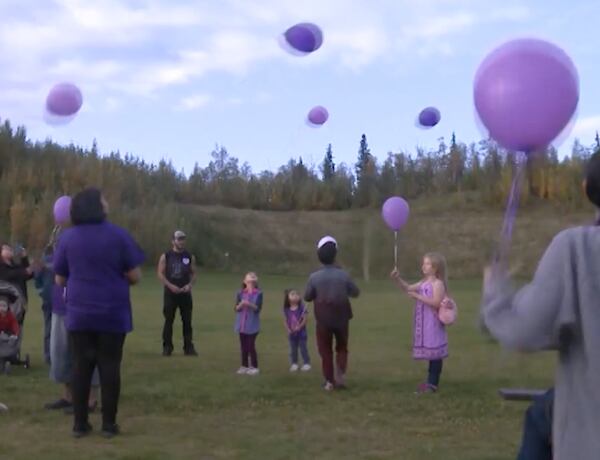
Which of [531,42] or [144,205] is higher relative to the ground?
[144,205]

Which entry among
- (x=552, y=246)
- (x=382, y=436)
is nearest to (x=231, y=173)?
(x=382, y=436)

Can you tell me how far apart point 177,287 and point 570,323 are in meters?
11.5

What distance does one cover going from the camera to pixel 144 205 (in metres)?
53.3

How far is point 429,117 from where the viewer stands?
46.6 feet

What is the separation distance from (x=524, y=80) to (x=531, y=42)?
171 millimetres

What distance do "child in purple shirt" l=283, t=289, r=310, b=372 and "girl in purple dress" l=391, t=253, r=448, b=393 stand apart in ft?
7.74

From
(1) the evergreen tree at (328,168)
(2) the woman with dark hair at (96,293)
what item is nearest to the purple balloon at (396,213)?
(2) the woman with dark hair at (96,293)

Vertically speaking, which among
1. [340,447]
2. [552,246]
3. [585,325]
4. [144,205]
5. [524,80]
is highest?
[144,205]

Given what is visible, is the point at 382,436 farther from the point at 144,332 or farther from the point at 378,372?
the point at 144,332

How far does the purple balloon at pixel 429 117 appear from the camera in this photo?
46.5ft

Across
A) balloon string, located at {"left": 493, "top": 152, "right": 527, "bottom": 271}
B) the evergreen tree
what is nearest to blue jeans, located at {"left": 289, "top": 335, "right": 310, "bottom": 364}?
balloon string, located at {"left": 493, "top": 152, "right": 527, "bottom": 271}

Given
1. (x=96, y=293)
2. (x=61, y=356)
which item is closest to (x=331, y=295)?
(x=61, y=356)

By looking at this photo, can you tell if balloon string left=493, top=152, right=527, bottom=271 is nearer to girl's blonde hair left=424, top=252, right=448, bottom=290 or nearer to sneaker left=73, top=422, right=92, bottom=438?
sneaker left=73, top=422, right=92, bottom=438

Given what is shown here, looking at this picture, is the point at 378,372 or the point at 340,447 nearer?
the point at 340,447
